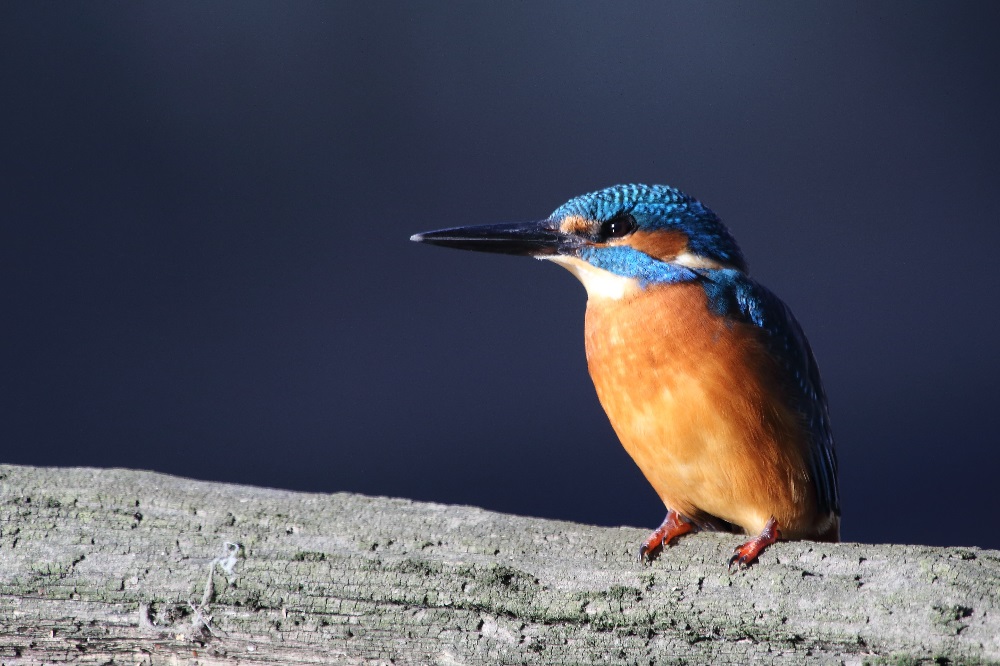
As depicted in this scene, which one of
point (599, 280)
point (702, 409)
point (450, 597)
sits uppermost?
point (599, 280)

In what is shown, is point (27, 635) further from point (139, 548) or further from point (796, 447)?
point (796, 447)

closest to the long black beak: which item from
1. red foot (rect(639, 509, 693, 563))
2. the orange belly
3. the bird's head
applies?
the bird's head

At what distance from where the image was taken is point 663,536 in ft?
3.46

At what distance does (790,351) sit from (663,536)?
362 millimetres

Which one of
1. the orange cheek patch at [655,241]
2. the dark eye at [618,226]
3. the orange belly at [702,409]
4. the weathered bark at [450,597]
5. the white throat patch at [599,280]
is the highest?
the dark eye at [618,226]

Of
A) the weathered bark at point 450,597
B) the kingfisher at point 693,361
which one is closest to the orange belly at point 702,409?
the kingfisher at point 693,361

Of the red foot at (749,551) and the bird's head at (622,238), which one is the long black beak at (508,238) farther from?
the red foot at (749,551)

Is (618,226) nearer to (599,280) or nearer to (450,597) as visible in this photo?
(599,280)

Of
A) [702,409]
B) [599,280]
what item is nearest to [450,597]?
[702,409]

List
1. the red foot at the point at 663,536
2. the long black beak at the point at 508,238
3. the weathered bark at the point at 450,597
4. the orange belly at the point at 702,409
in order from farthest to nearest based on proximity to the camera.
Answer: the long black beak at the point at 508,238, the orange belly at the point at 702,409, the red foot at the point at 663,536, the weathered bark at the point at 450,597

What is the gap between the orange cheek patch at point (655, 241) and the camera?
4.25 ft

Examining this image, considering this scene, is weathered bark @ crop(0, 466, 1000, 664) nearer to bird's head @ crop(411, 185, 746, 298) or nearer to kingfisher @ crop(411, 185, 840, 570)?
kingfisher @ crop(411, 185, 840, 570)

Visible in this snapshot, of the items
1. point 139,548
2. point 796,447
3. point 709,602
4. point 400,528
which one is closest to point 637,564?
point 709,602

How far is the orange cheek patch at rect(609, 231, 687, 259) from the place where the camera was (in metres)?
1.29
